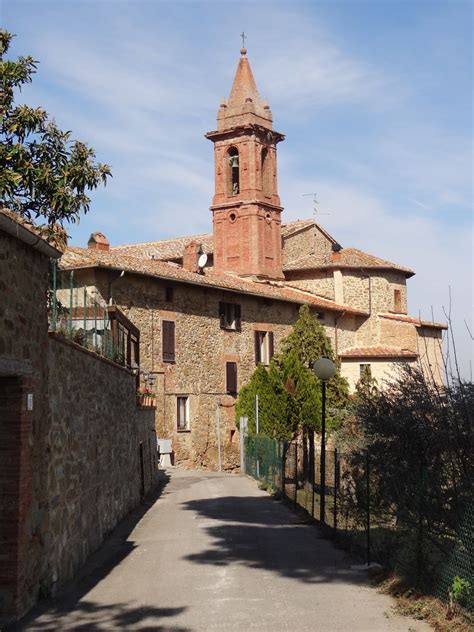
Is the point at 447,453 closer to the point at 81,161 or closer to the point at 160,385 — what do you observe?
the point at 81,161

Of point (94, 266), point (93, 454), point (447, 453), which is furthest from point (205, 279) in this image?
point (447, 453)

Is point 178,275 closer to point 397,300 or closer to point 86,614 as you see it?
point 397,300

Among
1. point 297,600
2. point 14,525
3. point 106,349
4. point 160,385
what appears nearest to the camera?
point 14,525

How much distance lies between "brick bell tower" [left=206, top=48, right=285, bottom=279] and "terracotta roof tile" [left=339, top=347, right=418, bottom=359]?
22.3 feet

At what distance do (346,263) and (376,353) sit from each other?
19.1 feet

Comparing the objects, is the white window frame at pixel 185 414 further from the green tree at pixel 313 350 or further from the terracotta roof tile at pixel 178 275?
the terracotta roof tile at pixel 178 275

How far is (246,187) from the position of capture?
4884 cm

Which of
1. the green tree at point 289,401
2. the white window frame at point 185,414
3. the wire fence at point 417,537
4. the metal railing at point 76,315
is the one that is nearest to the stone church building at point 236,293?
the white window frame at point 185,414

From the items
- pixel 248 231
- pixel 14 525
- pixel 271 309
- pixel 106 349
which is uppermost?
pixel 248 231

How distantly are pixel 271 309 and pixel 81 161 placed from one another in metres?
25.6

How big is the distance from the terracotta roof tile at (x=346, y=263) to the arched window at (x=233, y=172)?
5568 mm

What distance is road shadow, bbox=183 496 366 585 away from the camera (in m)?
10.5

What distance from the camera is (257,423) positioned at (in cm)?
3178

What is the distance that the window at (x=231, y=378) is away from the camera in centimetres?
3753
